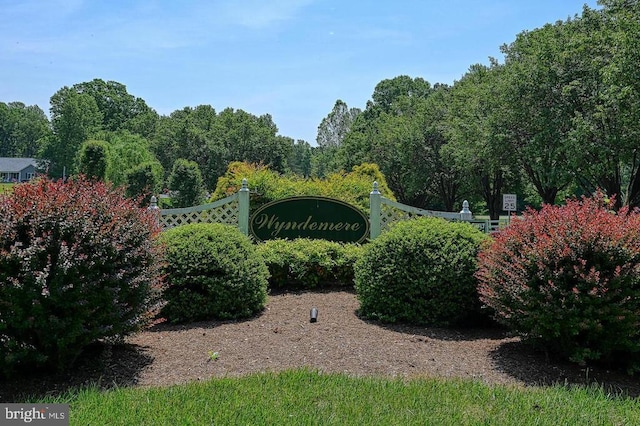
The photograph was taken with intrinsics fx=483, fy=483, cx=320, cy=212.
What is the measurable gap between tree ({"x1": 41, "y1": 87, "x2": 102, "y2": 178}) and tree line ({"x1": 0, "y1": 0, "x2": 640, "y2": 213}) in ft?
0.37

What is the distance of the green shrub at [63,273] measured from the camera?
141 inches

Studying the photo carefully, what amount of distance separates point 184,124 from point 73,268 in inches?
1538

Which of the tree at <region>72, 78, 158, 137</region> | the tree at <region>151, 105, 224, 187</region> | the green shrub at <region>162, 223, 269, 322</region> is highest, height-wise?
the tree at <region>72, 78, 158, 137</region>

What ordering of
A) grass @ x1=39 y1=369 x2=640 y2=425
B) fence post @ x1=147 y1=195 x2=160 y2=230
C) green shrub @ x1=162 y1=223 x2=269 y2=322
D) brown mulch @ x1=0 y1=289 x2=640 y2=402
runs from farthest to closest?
green shrub @ x1=162 y1=223 x2=269 y2=322 < fence post @ x1=147 y1=195 x2=160 y2=230 < brown mulch @ x1=0 y1=289 x2=640 y2=402 < grass @ x1=39 y1=369 x2=640 y2=425

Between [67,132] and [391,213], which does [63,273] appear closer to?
[391,213]

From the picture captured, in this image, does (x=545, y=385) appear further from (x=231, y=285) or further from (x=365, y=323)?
(x=231, y=285)

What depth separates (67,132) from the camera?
49500 millimetres

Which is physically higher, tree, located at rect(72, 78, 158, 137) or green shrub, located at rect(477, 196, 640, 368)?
tree, located at rect(72, 78, 158, 137)

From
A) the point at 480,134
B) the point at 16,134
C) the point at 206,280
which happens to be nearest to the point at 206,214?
the point at 206,280

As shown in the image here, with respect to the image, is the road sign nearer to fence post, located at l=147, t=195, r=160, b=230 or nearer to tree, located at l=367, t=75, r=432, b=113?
fence post, located at l=147, t=195, r=160, b=230

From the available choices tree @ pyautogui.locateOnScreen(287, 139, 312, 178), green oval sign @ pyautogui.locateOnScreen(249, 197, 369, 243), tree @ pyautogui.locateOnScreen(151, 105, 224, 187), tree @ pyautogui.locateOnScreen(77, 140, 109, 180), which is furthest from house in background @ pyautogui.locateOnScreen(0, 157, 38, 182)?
green oval sign @ pyautogui.locateOnScreen(249, 197, 369, 243)

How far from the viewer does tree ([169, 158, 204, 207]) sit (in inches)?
1162

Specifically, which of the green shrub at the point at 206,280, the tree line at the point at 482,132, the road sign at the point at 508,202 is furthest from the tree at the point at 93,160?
the green shrub at the point at 206,280

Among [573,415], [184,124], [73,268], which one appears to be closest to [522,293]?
[573,415]
